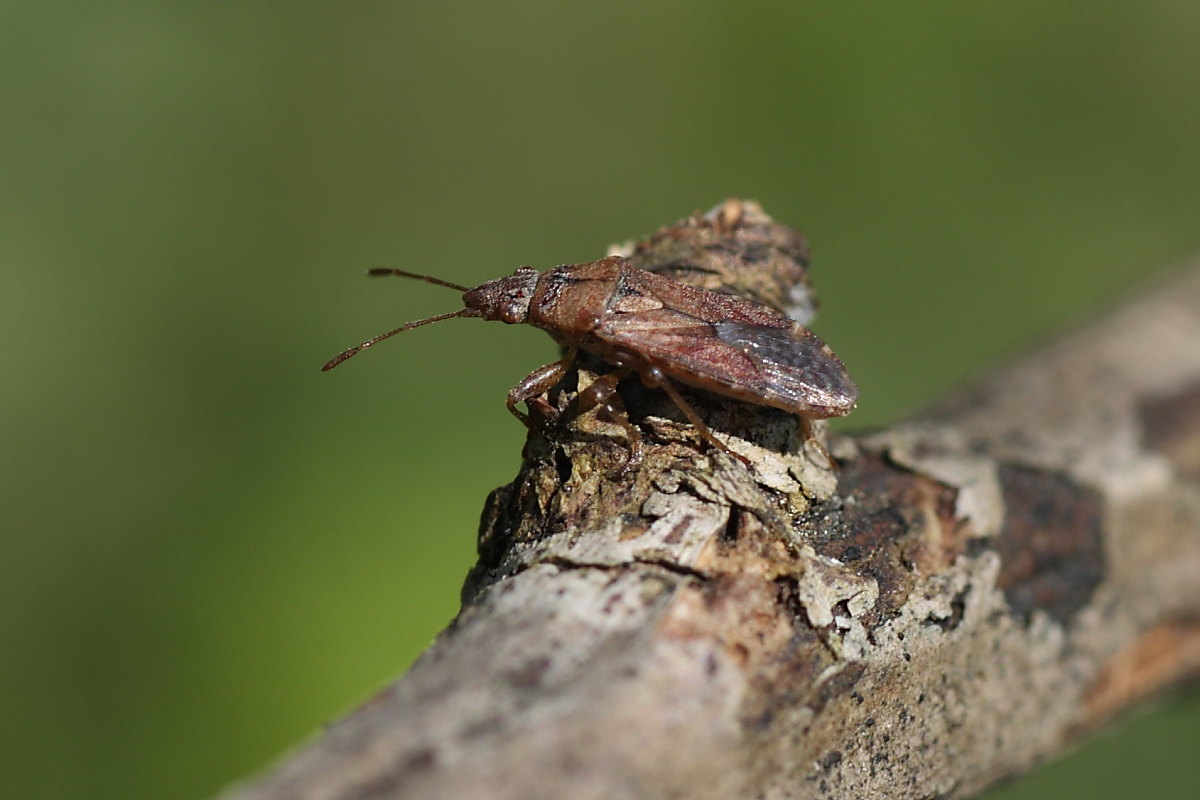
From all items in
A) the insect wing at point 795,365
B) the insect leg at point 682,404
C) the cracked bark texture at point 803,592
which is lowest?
the cracked bark texture at point 803,592

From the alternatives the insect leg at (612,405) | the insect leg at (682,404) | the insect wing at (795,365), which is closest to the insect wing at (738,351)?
the insect wing at (795,365)

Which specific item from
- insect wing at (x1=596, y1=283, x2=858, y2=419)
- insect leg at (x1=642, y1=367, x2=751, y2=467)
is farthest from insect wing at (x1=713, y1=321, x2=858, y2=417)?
insect leg at (x1=642, y1=367, x2=751, y2=467)

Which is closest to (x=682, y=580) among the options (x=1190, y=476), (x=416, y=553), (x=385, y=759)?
(x=385, y=759)

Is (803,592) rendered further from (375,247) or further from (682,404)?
(375,247)

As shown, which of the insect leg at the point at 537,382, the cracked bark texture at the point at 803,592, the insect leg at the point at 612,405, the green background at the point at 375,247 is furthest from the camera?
the green background at the point at 375,247

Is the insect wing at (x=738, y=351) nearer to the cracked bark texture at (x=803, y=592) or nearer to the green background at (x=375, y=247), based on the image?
the cracked bark texture at (x=803, y=592)

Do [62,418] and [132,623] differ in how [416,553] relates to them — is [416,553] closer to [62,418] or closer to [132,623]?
[132,623]

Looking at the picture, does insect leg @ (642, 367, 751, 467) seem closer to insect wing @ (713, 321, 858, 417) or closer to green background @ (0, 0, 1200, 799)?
insect wing @ (713, 321, 858, 417)
